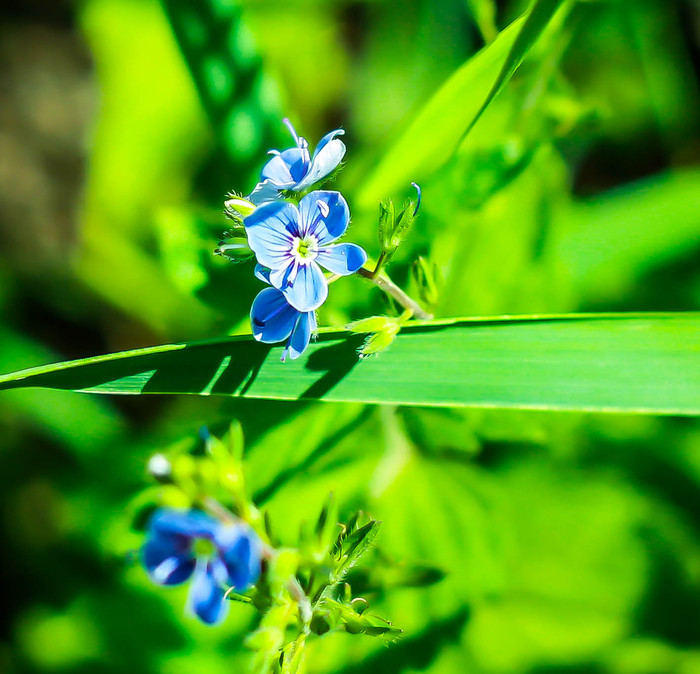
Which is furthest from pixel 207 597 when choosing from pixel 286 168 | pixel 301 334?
pixel 286 168

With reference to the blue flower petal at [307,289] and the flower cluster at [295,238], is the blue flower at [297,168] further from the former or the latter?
the blue flower petal at [307,289]

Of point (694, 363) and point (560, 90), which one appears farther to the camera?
point (560, 90)

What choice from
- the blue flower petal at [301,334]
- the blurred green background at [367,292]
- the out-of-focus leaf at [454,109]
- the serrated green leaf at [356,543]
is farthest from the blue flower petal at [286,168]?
the serrated green leaf at [356,543]

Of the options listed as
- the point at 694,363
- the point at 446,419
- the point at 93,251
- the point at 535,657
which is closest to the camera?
the point at 694,363

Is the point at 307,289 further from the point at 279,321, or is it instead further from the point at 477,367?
the point at 477,367

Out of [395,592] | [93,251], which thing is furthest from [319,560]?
[93,251]

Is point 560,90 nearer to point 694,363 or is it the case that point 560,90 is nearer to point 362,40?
point 694,363
